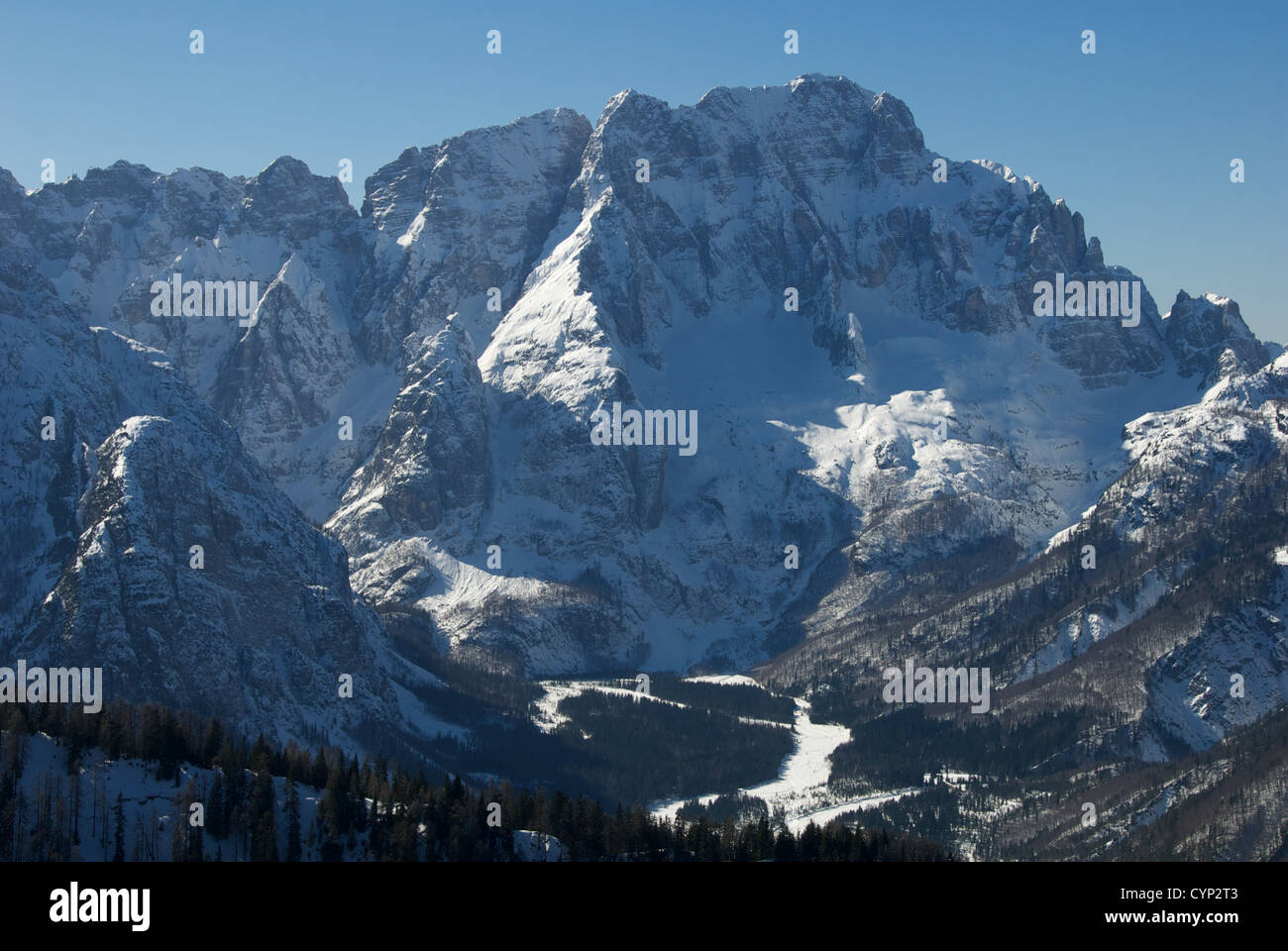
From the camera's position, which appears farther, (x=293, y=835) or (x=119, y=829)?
(x=293, y=835)

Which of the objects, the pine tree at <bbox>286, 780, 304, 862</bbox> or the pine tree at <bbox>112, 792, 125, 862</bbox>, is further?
the pine tree at <bbox>286, 780, 304, 862</bbox>

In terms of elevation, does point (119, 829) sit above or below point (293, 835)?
above

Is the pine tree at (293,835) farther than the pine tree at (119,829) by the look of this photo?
Yes
